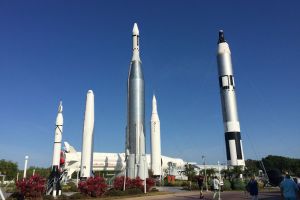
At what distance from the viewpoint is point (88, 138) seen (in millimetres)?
44312

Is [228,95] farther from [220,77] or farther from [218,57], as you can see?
[218,57]

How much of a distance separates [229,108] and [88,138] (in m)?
21.0

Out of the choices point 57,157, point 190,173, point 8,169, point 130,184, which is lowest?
point 130,184

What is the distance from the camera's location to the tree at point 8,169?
75.2 m

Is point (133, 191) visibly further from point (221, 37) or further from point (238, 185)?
point (221, 37)

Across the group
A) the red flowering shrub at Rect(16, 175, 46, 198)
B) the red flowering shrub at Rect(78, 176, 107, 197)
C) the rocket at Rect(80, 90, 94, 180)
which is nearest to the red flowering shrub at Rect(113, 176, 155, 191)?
the red flowering shrub at Rect(78, 176, 107, 197)

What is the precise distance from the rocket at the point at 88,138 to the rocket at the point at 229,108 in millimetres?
19499

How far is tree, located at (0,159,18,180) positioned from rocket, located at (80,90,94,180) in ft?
134

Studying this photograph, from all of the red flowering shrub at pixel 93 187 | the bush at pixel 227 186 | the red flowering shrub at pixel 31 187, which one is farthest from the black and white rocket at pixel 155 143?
the red flowering shrub at pixel 31 187

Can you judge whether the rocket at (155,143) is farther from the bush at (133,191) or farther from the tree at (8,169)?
the tree at (8,169)

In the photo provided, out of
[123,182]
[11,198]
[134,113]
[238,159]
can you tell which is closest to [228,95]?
[238,159]

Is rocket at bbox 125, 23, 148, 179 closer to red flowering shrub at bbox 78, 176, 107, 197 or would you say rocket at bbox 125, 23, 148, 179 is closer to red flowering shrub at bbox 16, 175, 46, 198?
red flowering shrub at bbox 78, 176, 107, 197

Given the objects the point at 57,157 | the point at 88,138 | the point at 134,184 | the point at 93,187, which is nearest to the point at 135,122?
the point at 88,138

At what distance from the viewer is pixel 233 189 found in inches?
1388
